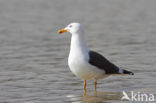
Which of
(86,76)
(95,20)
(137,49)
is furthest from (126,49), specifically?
(95,20)

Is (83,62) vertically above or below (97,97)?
above

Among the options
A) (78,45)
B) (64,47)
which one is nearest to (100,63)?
(78,45)

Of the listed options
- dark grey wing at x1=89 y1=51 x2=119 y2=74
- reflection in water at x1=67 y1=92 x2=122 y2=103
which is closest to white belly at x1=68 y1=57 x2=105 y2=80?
dark grey wing at x1=89 y1=51 x2=119 y2=74

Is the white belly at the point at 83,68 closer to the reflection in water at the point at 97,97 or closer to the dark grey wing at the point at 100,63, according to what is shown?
the dark grey wing at the point at 100,63

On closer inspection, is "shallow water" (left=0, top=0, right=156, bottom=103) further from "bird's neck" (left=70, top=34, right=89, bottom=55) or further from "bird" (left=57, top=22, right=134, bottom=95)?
"bird's neck" (left=70, top=34, right=89, bottom=55)

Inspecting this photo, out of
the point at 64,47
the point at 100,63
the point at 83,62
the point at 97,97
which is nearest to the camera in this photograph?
the point at 83,62

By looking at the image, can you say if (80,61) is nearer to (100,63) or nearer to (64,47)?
(100,63)

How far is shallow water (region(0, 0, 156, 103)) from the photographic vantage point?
8672 millimetres

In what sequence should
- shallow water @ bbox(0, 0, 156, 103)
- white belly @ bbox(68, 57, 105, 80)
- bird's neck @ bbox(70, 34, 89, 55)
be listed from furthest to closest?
1. shallow water @ bbox(0, 0, 156, 103)
2. bird's neck @ bbox(70, 34, 89, 55)
3. white belly @ bbox(68, 57, 105, 80)

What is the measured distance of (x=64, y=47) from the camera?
1405 cm

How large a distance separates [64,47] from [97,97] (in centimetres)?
591

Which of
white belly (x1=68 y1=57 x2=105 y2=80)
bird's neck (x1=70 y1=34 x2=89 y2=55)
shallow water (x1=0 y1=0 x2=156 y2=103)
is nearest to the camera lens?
white belly (x1=68 y1=57 x2=105 y2=80)

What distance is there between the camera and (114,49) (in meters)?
13.4

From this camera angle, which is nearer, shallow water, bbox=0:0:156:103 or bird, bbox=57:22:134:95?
bird, bbox=57:22:134:95
